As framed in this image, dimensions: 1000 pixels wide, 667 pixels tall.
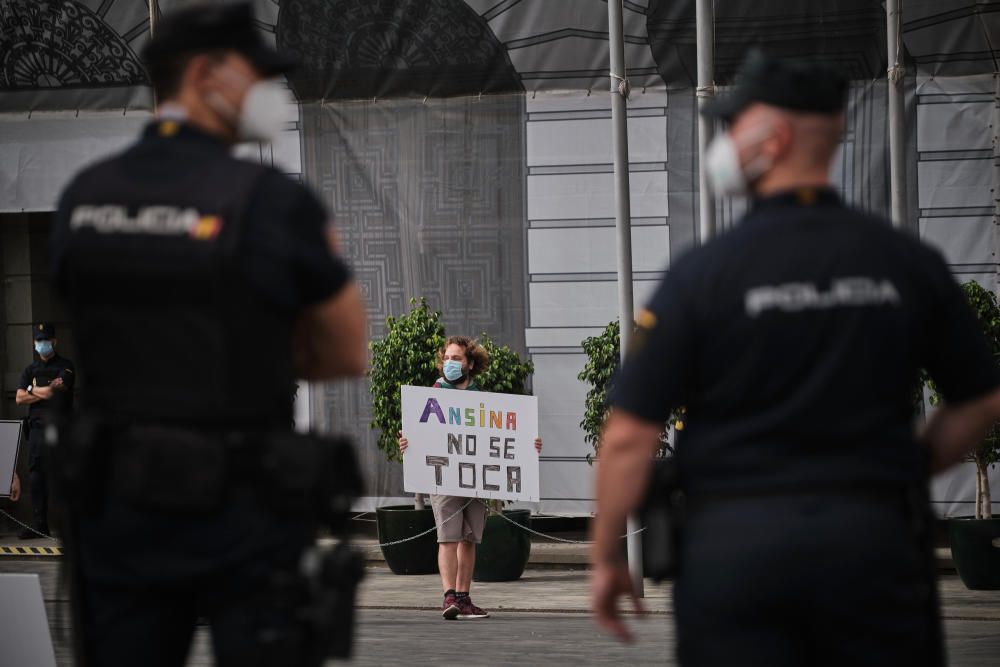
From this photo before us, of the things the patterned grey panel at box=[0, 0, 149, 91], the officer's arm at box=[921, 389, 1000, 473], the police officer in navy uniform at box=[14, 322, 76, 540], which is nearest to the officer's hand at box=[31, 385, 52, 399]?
the police officer in navy uniform at box=[14, 322, 76, 540]

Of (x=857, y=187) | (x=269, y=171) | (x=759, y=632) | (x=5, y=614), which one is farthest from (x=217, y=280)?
(x=857, y=187)

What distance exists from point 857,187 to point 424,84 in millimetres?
3747

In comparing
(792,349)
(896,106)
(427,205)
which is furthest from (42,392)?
(792,349)

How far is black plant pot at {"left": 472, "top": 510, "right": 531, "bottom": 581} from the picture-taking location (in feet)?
38.4

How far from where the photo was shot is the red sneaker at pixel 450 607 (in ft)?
31.6

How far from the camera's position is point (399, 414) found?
40.0 ft

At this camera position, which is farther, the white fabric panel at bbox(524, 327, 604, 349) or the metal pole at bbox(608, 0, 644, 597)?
the white fabric panel at bbox(524, 327, 604, 349)

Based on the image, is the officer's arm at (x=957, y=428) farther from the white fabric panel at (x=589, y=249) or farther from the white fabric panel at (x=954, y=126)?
the white fabric panel at (x=589, y=249)

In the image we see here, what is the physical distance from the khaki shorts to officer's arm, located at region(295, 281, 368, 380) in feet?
22.0

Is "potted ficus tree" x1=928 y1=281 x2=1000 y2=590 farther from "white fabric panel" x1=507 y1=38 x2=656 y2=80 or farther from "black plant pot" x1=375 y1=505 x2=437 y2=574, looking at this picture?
"white fabric panel" x1=507 y1=38 x2=656 y2=80

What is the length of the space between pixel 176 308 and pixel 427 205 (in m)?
11.1

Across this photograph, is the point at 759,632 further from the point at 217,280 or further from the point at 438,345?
the point at 438,345

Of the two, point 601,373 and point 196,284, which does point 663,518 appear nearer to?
point 196,284

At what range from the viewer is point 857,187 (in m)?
13.1
